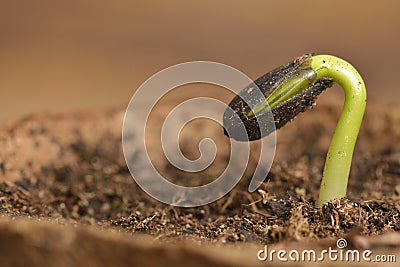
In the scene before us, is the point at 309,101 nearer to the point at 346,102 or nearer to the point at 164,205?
the point at 346,102

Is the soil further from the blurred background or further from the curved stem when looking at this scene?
the blurred background


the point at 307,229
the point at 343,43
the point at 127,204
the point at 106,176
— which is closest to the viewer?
the point at 307,229

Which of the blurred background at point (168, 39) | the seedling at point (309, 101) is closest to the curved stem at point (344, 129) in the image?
the seedling at point (309, 101)

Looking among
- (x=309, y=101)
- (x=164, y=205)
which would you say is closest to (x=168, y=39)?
(x=164, y=205)

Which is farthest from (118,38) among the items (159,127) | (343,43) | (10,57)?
(159,127)

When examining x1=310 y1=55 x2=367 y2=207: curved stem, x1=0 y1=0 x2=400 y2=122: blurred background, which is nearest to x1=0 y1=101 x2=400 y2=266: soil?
x1=310 y1=55 x2=367 y2=207: curved stem

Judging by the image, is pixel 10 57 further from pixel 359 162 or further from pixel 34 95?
pixel 359 162

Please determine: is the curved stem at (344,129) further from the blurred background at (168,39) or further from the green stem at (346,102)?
the blurred background at (168,39)

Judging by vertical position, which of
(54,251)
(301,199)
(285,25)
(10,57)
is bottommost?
(54,251)
